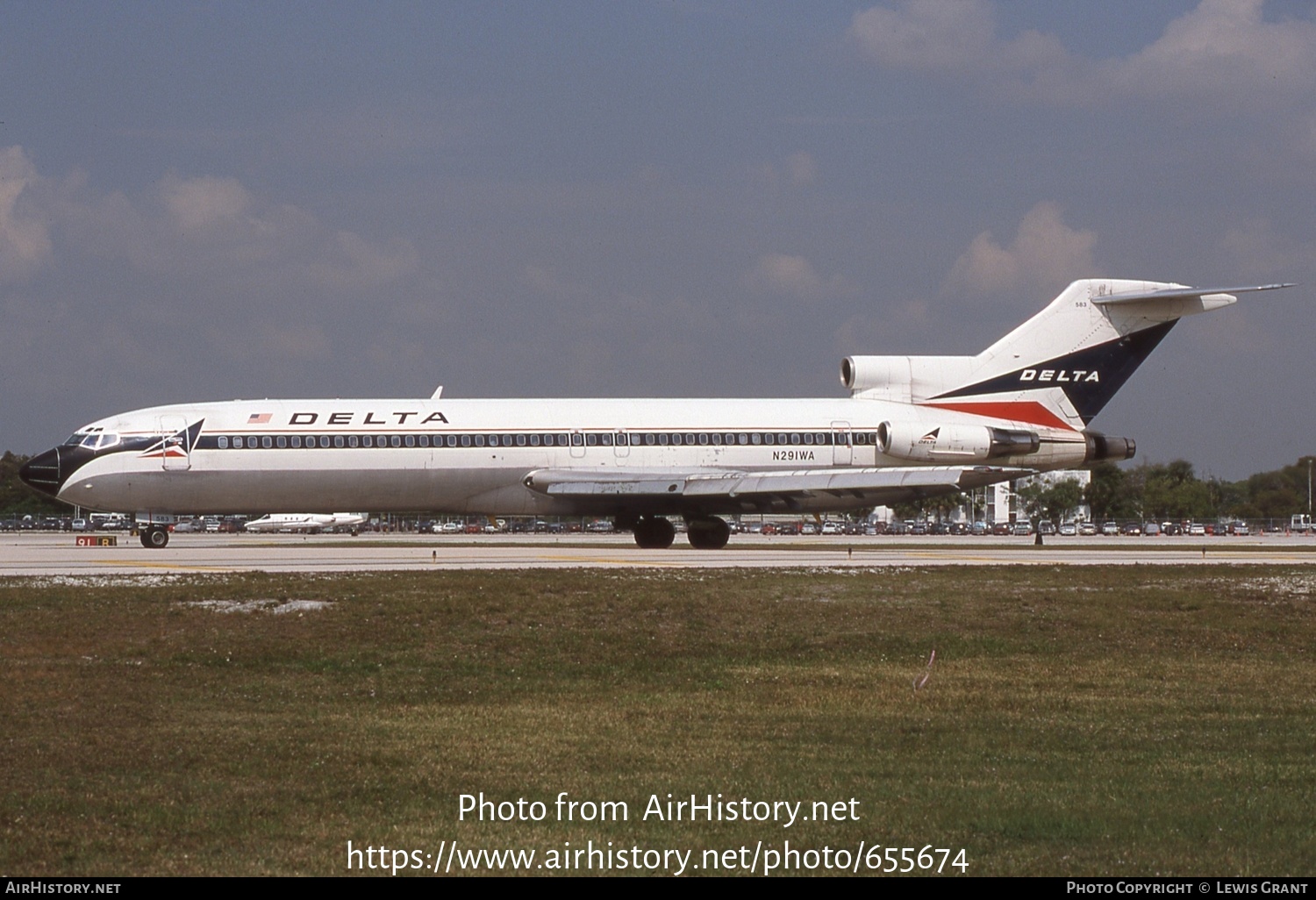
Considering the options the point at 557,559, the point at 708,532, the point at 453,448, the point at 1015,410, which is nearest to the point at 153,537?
the point at 453,448

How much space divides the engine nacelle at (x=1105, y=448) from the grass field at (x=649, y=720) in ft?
64.2

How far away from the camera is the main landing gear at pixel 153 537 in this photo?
42.7 m

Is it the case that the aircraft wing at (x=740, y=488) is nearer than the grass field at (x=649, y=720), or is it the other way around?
the grass field at (x=649, y=720)

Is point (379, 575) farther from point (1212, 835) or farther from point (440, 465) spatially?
point (1212, 835)

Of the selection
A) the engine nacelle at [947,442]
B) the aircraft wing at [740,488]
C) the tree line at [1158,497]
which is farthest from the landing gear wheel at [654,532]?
the tree line at [1158,497]

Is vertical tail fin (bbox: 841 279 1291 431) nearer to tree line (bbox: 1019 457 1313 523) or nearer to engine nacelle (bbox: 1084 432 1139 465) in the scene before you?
engine nacelle (bbox: 1084 432 1139 465)

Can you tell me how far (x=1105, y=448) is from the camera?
42.4m

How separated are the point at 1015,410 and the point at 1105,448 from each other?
9.57ft

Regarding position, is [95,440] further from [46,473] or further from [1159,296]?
[1159,296]

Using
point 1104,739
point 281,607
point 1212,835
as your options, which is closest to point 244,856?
point 1212,835

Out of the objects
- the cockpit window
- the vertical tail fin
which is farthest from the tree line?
the cockpit window

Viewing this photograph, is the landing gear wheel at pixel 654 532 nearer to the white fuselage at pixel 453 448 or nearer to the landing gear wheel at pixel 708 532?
the landing gear wheel at pixel 708 532
